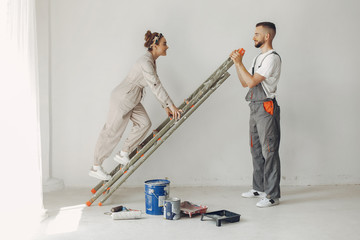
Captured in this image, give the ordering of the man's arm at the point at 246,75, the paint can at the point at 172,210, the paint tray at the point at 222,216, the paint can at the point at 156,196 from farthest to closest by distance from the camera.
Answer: the man's arm at the point at 246,75 → the paint can at the point at 156,196 → the paint can at the point at 172,210 → the paint tray at the point at 222,216

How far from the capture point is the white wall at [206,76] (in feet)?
13.7

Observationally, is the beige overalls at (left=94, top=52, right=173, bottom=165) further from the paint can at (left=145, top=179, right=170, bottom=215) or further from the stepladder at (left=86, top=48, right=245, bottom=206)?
the paint can at (left=145, top=179, right=170, bottom=215)

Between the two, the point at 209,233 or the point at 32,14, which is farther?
the point at 32,14

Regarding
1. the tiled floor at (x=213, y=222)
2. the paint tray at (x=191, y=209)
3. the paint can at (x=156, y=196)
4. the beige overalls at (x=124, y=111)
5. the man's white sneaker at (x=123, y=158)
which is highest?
the beige overalls at (x=124, y=111)

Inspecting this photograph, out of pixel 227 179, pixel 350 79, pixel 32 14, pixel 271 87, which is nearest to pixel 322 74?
pixel 350 79

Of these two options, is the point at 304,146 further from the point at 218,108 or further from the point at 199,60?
the point at 199,60

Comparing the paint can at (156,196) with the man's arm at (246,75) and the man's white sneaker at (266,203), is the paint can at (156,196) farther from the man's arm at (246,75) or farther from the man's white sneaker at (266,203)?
the man's arm at (246,75)

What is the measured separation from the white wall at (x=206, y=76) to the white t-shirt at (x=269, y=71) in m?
0.81

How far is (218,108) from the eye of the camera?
14.1 feet

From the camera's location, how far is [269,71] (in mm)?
3387

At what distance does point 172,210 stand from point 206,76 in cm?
172

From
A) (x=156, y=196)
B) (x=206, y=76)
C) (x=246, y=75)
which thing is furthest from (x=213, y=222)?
(x=206, y=76)

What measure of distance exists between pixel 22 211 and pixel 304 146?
293cm

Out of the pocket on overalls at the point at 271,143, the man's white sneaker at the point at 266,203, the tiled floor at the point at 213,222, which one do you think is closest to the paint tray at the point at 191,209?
the tiled floor at the point at 213,222
